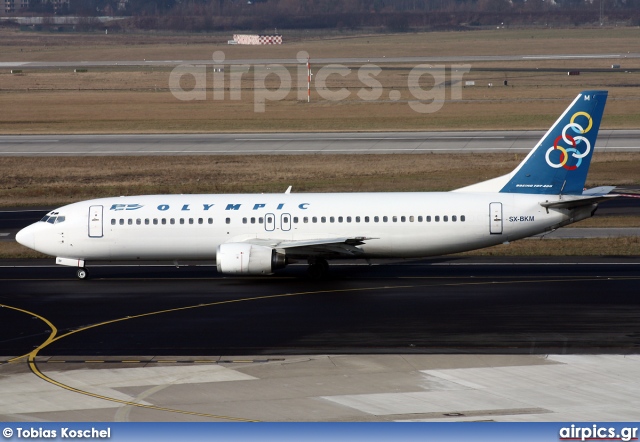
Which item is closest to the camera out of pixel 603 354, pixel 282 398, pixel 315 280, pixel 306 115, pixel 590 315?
pixel 282 398

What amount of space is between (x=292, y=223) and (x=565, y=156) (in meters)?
12.1

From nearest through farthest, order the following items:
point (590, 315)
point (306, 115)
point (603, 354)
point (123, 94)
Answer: point (603, 354) → point (590, 315) → point (306, 115) → point (123, 94)

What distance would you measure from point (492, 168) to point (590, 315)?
36.9 meters

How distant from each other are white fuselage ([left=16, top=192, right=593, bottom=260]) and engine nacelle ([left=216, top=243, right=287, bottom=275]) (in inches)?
50.8

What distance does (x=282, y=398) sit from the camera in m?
25.4

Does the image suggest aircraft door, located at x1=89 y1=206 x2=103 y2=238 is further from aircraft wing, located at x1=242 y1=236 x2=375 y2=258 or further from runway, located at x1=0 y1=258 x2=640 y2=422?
aircraft wing, located at x1=242 y1=236 x2=375 y2=258

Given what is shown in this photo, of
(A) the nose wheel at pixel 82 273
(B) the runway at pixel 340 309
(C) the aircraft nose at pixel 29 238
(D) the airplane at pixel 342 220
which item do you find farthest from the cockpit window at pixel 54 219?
(B) the runway at pixel 340 309

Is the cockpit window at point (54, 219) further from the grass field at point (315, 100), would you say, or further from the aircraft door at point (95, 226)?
the grass field at point (315, 100)

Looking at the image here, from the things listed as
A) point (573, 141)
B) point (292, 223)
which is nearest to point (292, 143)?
point (292, 223)

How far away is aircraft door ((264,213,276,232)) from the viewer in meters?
42.2

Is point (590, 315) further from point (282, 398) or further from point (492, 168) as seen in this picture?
point (492, 168)

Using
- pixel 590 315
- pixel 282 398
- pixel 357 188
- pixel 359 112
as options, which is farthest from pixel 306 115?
pixel 282 398

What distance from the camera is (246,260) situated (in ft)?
132

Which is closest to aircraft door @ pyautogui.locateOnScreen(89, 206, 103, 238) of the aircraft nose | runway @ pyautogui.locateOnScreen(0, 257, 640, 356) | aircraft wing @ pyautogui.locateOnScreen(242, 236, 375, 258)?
runway @ pyautogui.locateOnScreen(0, 257, 640, 356)
